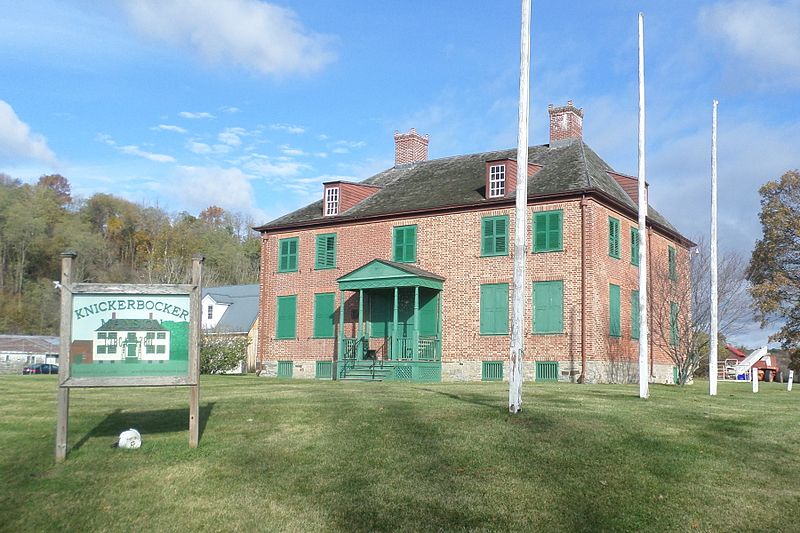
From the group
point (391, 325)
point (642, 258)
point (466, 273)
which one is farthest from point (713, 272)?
point (391, 325)

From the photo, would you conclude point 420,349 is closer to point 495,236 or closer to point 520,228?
point 495,236

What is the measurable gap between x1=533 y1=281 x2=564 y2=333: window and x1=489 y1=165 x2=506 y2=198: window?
392cm

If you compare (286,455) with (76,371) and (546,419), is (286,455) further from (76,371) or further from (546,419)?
(546,419)

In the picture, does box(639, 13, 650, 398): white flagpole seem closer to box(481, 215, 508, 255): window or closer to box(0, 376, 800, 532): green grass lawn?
box(0, 376, 800, 532): green grass lawn

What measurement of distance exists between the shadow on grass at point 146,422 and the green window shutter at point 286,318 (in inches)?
791

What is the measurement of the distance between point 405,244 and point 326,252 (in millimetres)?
3907

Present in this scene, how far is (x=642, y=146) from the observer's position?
18453 mm

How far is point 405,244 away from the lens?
103ft

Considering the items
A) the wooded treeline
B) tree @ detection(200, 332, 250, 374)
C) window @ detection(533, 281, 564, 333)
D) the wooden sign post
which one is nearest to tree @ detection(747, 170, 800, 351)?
window @ detection(533, 281, 564, 333)

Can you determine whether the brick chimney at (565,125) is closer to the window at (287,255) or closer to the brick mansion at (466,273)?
the brick mansion at (466,273)

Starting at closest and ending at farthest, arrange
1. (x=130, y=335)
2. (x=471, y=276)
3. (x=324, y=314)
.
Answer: (x=130, y=335)
(x=471, y=276)
(x=324, y=314)

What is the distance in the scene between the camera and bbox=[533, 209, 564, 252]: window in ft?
90.8

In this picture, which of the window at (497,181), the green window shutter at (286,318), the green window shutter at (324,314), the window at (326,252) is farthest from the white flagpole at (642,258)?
the green window shutter at (286,318)

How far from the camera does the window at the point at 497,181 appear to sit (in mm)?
29562
